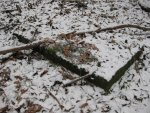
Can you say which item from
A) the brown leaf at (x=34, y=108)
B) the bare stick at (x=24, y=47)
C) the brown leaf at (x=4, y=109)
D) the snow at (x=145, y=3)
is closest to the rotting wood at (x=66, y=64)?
the bare stick at (x=24, y=47)

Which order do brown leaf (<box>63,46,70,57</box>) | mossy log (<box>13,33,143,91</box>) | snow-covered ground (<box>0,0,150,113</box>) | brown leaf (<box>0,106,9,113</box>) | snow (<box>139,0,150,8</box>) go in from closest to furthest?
brown leaf (<box>0,106,9,113</box>)
snow-covered ground (<box>0,0,150,113</box>)
mossy log (<box>13,33,143,91</box>)
brown leaf (<box>63,46,70,57</box>)
snow (<box>139,0,150,8</box>)

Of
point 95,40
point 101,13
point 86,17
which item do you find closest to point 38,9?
point 86,17

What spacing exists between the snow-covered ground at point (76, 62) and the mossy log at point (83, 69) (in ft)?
0.23

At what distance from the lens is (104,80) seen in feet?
10.3

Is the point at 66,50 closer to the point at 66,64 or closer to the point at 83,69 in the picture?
the point at 66,64

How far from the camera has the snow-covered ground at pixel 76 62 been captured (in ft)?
9.94

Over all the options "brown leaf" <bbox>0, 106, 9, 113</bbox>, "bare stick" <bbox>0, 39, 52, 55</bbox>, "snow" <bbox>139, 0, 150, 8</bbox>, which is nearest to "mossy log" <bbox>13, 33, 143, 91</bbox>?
"bare stick" <bbox>0, 39, 52, 55</bbox>

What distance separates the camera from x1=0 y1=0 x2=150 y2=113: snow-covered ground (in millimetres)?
3029

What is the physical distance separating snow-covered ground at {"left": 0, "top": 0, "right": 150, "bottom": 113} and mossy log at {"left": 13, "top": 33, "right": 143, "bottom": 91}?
0.07 meters

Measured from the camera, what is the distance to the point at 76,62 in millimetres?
3445

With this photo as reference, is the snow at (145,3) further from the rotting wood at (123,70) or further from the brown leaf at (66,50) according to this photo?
the brown leaf at (66,50)

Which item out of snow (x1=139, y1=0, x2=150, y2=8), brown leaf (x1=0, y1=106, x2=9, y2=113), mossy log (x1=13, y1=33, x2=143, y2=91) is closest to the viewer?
brown leaf (x1=0, y1=106, x2=9, y2=113)

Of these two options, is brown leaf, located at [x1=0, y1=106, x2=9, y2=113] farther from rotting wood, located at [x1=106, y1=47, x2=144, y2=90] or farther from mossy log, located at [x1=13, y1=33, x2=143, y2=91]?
rotting wood, located at [x1=106, y1=47, x2=144, y2=90]

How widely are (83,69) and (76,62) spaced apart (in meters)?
0.19
